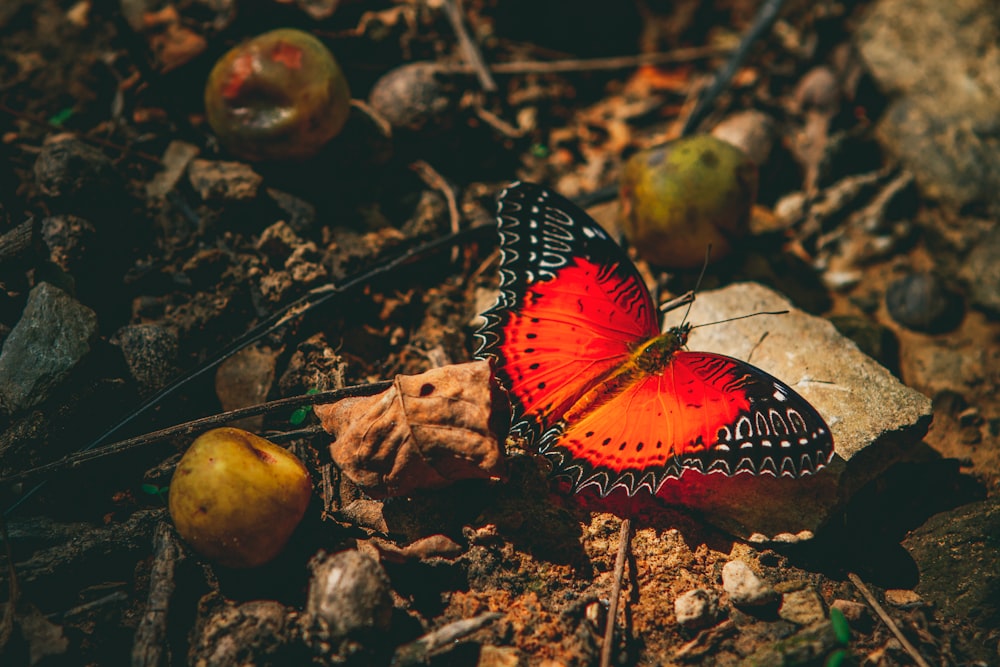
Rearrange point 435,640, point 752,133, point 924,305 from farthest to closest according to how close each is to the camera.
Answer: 1. point 752,133
2. point 924,305
3. point 435,640

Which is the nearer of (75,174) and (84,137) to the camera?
(75,174)

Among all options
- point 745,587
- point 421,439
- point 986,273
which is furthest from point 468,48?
point 745,587

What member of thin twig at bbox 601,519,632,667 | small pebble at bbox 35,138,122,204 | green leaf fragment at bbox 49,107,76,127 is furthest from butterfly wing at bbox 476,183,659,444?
green leaf fragment at bbox 49,107,76,127

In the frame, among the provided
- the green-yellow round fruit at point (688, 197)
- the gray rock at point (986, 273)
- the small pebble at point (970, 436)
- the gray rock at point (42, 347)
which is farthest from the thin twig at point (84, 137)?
the gray rock at point (986, 273)

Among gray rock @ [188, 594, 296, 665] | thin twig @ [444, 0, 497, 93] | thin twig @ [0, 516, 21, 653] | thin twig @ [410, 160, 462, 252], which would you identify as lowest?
thin twig @ [0, 516, 21, 653]

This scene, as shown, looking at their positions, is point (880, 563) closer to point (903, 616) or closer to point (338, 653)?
point (903, 616)

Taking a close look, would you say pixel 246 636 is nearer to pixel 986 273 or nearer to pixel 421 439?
pixel 421 439

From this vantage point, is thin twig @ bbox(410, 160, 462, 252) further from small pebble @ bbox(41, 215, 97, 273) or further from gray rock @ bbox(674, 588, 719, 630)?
gray rock @ bbox(674, 588, 719, 630)
